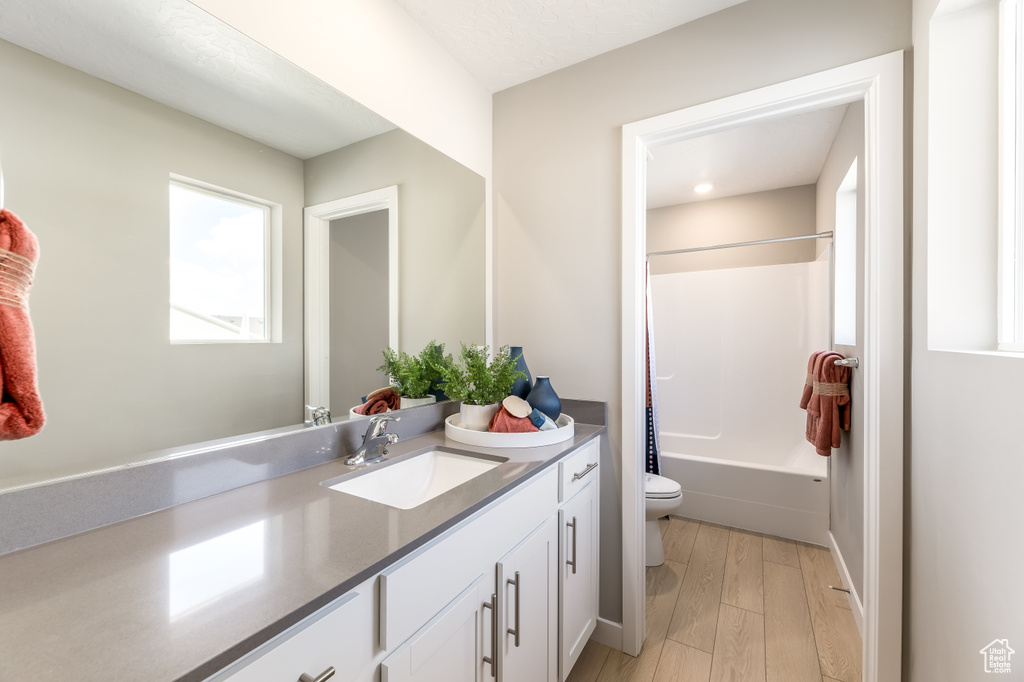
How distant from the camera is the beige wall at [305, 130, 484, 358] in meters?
1.40

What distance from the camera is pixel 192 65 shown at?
989 millimetres

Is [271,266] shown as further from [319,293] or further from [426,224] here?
[426,224]

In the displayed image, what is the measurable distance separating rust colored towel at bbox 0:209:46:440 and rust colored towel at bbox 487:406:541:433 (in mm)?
1152

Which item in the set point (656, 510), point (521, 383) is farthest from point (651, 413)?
point (521, 383)

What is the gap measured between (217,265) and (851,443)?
260cm

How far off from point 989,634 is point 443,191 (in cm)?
197

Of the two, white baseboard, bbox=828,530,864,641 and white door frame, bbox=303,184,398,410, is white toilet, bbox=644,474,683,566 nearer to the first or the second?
white baseboard, bbox=828,530,864,641

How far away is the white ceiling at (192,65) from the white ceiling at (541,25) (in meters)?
0.54

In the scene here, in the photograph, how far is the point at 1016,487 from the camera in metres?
0.75

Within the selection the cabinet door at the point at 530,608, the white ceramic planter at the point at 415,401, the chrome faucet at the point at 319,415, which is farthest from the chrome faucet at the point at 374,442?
the cabinet door at the point at 530,608

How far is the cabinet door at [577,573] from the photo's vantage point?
4.57 ft

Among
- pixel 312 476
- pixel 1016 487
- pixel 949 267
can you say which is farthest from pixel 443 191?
pixel 1016 487

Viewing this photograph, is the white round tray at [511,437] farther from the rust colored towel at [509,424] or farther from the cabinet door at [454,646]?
the cabinet door at [454,646]

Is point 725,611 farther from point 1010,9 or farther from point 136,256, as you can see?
point 136,256
